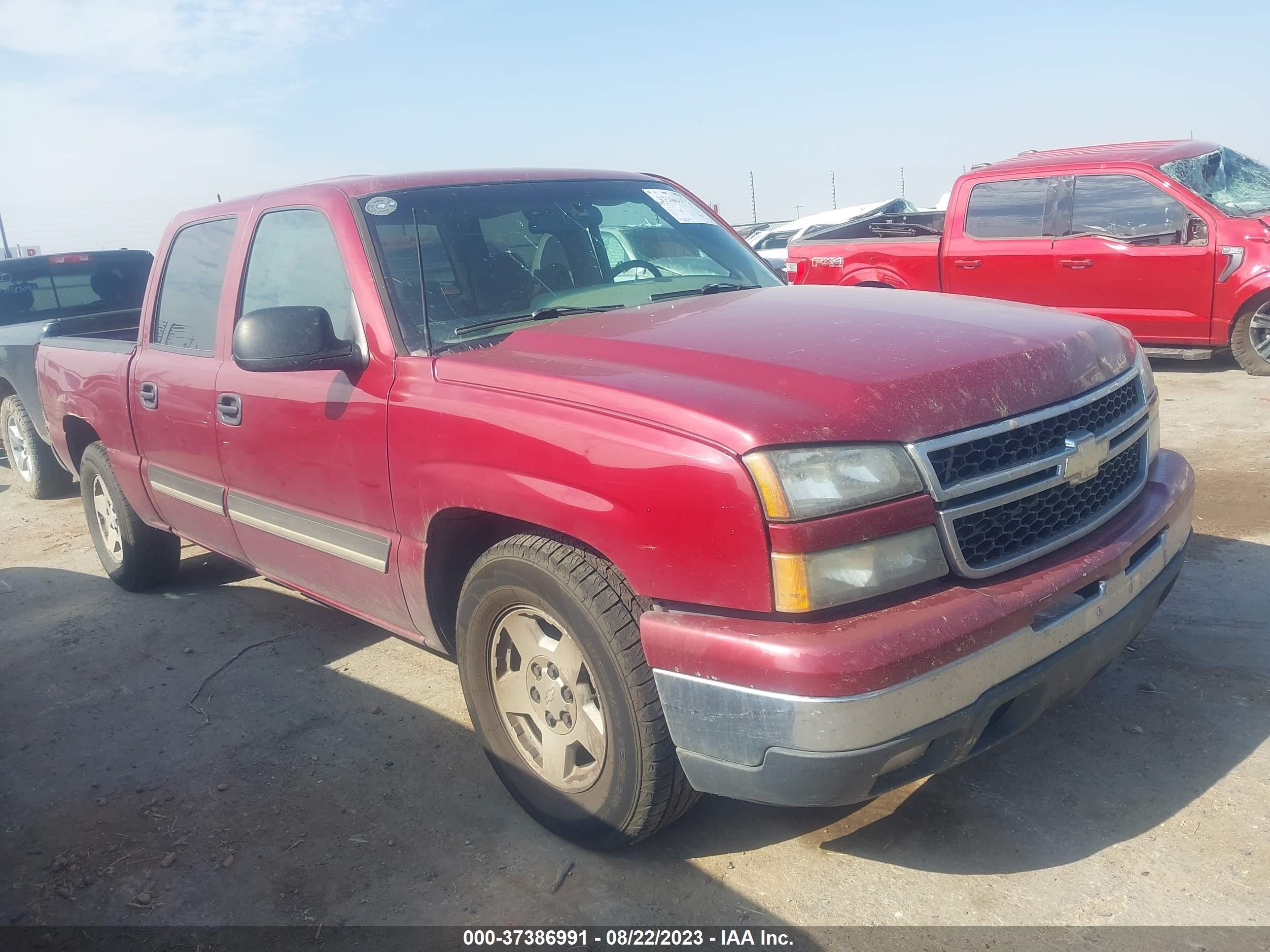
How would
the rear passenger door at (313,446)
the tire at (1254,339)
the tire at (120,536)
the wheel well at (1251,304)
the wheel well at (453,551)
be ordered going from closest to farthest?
the wheel well at (453,551)
the rear passenger door at (313,446)
the tire at (120,536)
the wheel well at (1251,304)
the tire at (1254,339)

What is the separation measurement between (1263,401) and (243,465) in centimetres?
677

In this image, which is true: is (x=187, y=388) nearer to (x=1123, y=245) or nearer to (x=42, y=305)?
(x=42, y=305)

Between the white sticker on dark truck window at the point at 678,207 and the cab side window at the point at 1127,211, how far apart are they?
5.52 metres

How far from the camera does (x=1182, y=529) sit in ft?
9.52

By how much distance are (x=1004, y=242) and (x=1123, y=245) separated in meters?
0.99

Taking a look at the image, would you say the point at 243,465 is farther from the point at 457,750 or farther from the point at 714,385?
the point at 714,385

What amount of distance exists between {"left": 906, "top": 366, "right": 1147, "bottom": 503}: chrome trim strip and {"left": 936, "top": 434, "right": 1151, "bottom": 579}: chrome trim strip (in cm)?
3

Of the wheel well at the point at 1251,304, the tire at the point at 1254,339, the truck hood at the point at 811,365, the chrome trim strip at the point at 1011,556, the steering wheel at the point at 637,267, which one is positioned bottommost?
the tire at the point at 1254,339

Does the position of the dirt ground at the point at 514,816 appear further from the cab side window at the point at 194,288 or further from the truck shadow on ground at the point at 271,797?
the cab side window at the point at 194,288

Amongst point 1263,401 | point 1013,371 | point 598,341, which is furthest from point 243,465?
point 1263,401

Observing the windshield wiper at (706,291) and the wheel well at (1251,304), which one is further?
the wheel well at (1251,304)

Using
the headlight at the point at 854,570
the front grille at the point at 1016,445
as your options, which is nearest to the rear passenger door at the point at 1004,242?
the front grille at the point at 1016,445

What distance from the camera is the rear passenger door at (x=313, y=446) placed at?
3078mm

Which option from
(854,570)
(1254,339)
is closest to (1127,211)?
(1254,339)
